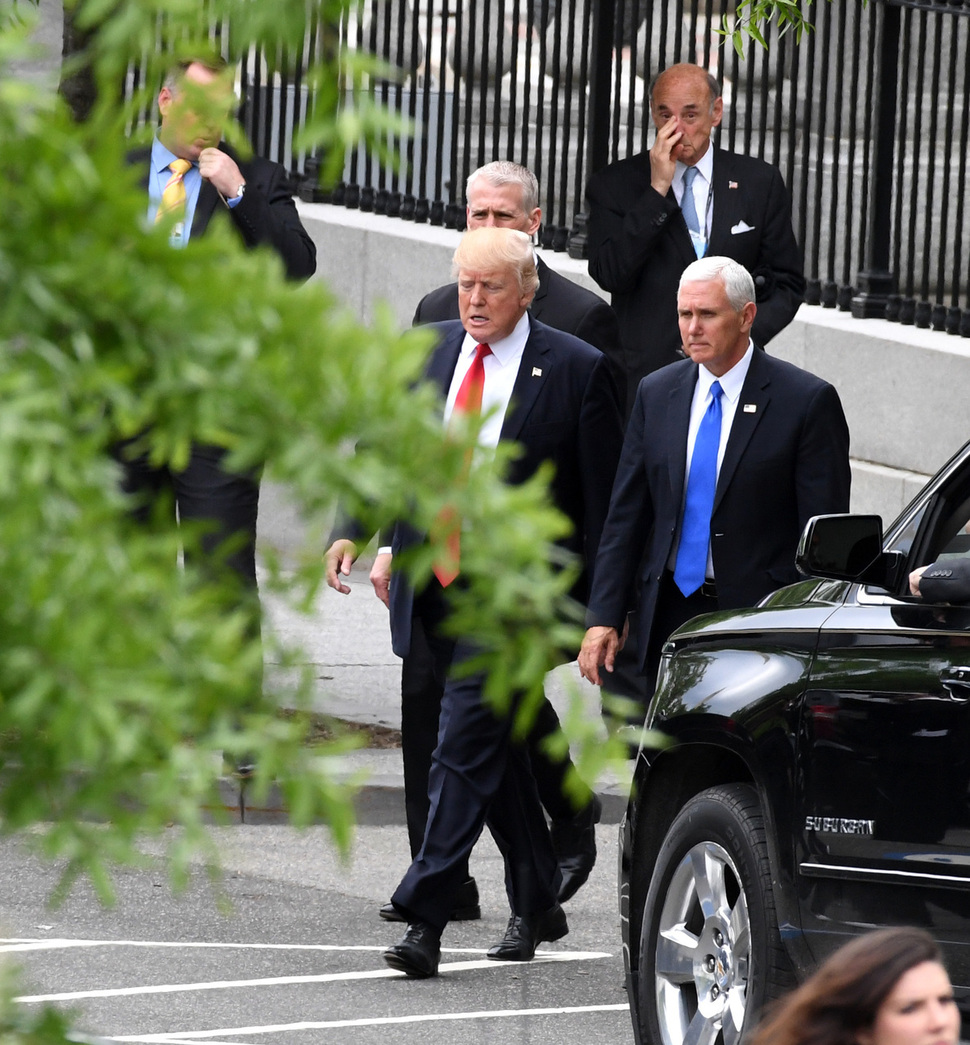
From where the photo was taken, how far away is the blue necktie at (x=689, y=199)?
959 cm

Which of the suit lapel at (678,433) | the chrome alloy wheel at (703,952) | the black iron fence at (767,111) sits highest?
the black iron fence at (767,111)

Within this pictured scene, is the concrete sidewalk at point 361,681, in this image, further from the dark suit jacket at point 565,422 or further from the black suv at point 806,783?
the black suv at point 806,783

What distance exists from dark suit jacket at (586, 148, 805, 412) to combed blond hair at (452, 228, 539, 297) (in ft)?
7.05

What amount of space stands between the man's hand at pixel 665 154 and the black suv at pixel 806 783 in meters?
3.75

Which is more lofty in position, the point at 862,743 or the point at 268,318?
the point at 268,318

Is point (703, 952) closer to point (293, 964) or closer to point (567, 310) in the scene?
point (293, 964)

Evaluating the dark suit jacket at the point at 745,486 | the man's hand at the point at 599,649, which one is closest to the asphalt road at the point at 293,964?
the man's hand at the point at 599,649

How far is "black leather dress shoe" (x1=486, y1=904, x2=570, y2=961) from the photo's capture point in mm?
7273

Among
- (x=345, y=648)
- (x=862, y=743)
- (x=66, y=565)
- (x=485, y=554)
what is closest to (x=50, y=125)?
(x=66, y=565)

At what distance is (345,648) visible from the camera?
1246cm

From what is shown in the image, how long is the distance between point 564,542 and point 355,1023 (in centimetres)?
150

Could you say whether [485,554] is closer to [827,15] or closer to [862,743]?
[862,743]

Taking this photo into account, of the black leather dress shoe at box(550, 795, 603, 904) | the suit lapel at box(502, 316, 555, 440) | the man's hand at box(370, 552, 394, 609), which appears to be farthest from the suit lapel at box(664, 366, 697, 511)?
the black leather dress shoe at box(550, 795, 603, 904)

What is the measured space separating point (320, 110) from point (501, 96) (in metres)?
13.2
